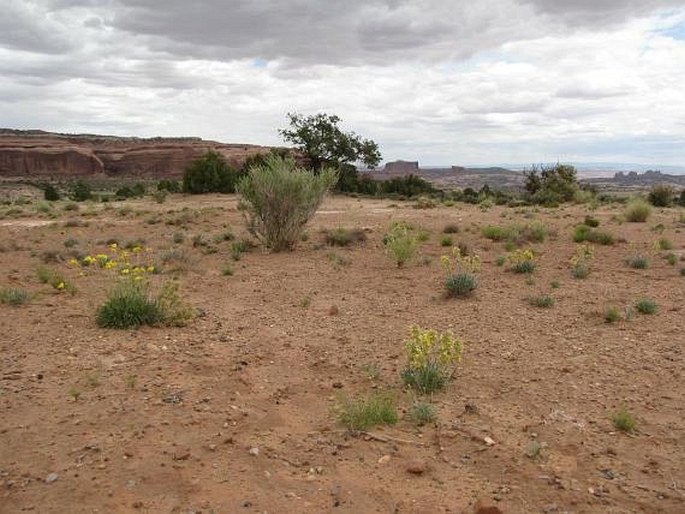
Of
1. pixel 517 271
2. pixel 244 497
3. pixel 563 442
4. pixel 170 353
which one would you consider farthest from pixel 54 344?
pixel 517 271

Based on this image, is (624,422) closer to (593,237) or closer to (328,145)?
(593,237)

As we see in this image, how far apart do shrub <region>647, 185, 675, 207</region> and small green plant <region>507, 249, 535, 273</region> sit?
1839 cm

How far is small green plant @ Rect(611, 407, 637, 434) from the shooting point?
5035mm

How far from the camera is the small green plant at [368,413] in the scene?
16.4ft

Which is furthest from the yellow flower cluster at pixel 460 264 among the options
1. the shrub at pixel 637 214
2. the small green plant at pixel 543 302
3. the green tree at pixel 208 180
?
the green tree at pixel 208 180

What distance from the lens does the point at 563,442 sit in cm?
485

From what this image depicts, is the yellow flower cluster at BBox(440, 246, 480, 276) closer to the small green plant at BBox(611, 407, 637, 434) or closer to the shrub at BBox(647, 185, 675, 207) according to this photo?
the small green plant at BBox(611, 407, 637, 434)

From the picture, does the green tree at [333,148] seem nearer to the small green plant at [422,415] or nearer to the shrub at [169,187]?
the shrub at [169,187]

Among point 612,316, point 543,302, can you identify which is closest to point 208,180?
point 543,302

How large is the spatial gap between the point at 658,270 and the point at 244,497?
9955 mm

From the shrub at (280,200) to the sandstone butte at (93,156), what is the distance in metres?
70.0

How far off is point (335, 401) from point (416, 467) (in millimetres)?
1325

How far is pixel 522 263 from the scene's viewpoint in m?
11.6

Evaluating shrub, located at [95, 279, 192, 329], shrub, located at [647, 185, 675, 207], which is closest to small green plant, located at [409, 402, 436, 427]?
shrub, located at [95, 279, 192, 329]
